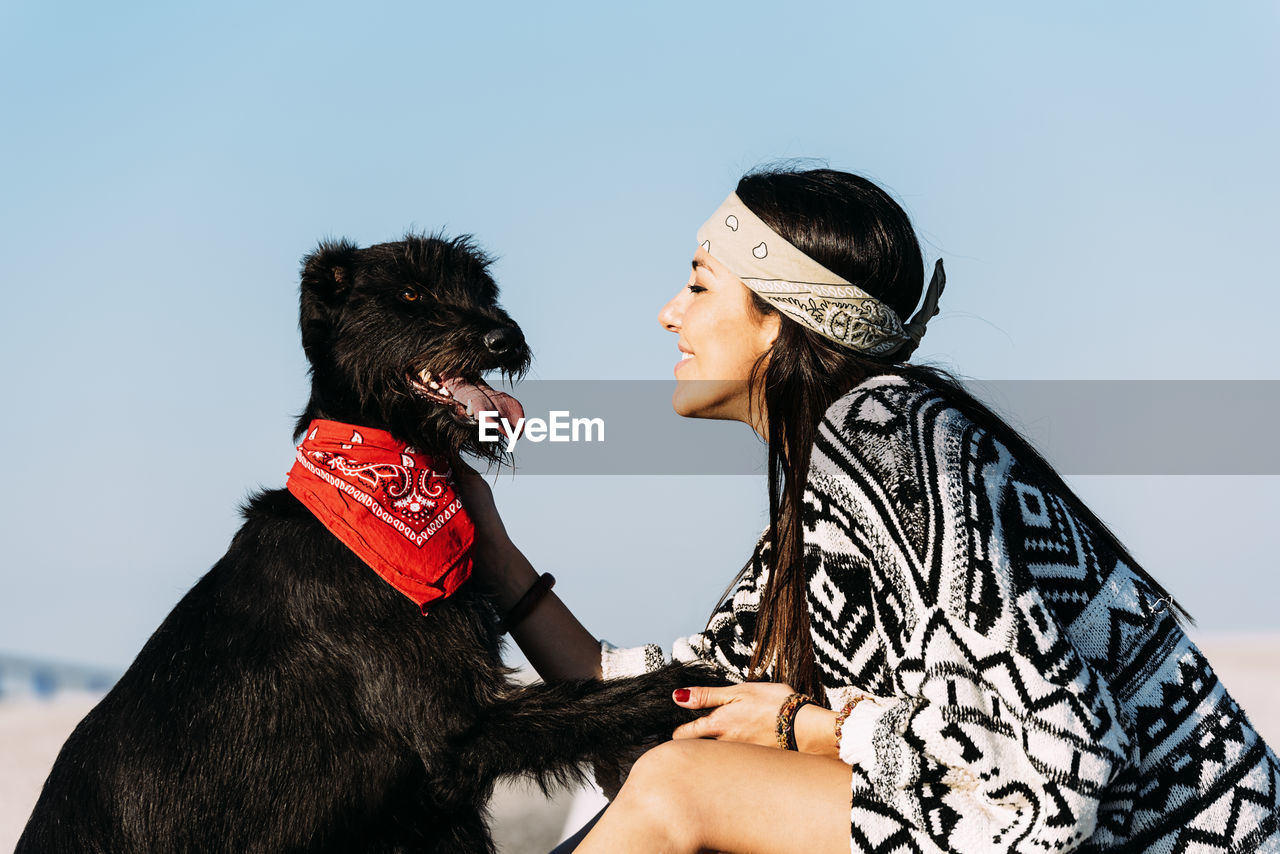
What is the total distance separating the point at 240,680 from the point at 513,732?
2.22ft

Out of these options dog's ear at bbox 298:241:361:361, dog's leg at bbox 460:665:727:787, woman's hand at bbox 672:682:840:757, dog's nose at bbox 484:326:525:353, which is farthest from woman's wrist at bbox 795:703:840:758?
dog's ear at bbox 298:241:361:361

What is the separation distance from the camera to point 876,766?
Result: 7.34 ft

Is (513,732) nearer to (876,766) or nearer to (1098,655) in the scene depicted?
(876,766)

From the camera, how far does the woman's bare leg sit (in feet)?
7.57

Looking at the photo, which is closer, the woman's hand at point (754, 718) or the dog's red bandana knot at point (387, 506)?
the woman's hand at point (754, 718)

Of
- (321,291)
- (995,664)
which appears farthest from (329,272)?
(995,664)

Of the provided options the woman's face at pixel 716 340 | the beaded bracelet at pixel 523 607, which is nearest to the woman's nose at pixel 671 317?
the woman's face at pixel 716 340

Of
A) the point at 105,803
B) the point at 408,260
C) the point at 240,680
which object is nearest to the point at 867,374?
the point at 408,260

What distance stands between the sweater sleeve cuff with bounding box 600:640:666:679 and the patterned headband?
1147 millimetres

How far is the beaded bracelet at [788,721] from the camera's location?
2539 millimetres

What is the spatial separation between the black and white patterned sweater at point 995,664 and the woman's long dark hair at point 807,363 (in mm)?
211

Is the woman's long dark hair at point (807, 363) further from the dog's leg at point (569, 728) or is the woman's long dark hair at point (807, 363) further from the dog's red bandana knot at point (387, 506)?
the dog's red bandana knot at point (387, 506)

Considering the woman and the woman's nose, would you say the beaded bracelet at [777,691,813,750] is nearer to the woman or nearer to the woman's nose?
the woman

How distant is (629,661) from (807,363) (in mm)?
1125
